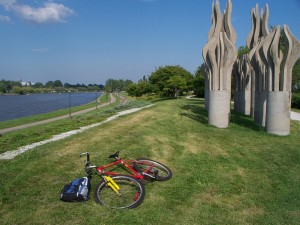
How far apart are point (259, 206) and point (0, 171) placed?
20.1ft

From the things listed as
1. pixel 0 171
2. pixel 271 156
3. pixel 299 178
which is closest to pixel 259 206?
pixel 299 178

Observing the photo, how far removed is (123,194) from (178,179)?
1.70 metres

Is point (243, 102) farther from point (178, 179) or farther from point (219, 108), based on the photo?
point (178, 179)

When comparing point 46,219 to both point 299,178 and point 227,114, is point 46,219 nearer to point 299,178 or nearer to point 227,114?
point 299,178

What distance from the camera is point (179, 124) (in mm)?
13383

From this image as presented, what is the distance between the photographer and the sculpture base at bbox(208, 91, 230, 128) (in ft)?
43.9

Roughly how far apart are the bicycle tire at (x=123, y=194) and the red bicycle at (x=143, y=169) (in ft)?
1.02

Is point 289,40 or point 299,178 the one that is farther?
point 289,40

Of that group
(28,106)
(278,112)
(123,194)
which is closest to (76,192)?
(123,194)

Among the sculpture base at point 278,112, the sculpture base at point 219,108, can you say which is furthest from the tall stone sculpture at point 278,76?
the sculpture base at point 219,108

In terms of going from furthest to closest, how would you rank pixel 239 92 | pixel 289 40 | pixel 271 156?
pixel 239 92 → pixel 289 40 → pixel 271 156

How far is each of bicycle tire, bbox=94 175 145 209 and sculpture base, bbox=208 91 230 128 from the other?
27.1ft

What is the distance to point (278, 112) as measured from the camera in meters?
12.0

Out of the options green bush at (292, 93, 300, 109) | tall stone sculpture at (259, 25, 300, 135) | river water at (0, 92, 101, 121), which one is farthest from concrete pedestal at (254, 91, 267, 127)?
river water at (0, 92, 101, 121)
